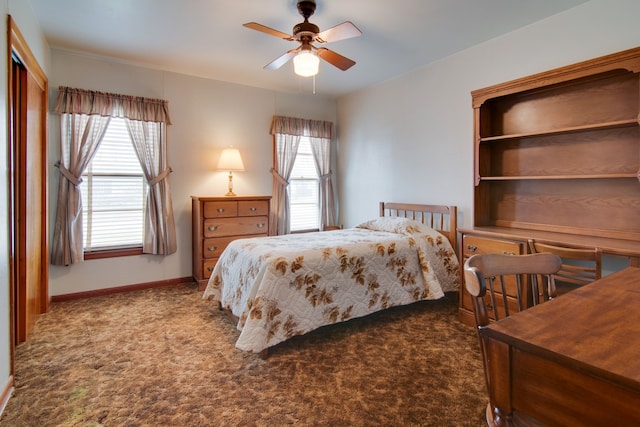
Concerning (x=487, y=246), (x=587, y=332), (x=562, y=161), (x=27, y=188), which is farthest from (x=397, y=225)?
(x=27, y=188)

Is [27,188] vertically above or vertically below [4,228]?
above

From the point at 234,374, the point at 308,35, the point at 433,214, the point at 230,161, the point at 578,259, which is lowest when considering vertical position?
the point at 234,374

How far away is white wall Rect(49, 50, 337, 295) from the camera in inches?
141

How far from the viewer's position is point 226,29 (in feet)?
9.94

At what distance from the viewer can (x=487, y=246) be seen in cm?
275

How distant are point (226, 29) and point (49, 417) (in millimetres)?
2978

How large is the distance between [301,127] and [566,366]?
4548 millimetres

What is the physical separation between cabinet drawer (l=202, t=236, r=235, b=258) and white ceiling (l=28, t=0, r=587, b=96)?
1968 mm

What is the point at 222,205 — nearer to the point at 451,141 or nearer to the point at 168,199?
the point at 168,199

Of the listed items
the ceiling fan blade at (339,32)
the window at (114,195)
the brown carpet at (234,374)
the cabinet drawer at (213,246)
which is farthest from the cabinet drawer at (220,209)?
the ceiling fan blade at (339,32)

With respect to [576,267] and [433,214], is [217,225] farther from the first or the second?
[576,267]

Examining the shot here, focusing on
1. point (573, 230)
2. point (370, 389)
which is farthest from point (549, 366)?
point (573, 230)

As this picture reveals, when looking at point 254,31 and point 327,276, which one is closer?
point 327,276

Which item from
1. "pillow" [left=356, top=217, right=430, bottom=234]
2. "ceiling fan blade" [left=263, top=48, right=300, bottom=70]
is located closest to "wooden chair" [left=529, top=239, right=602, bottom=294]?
"pillow" [left=356, top=217, right=430, bottom=234]
